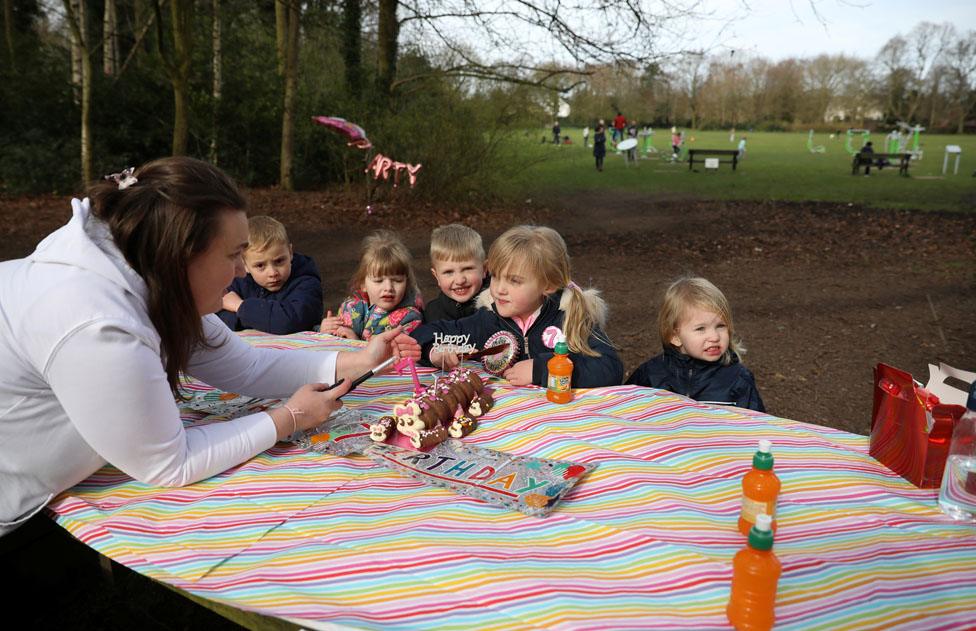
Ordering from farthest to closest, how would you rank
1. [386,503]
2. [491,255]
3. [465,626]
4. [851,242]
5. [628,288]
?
1. [851,242]
2. [628,288]
3. [491,255]
4. [386,503]
5. [465,626]

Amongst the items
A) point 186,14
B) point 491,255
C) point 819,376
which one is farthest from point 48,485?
point 186,14

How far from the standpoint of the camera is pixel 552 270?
9.29 feet

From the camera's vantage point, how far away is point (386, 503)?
5.63 ft

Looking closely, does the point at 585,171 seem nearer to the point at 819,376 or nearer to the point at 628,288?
the point at 628,288

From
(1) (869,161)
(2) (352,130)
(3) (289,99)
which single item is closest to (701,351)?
(2) (352,130)

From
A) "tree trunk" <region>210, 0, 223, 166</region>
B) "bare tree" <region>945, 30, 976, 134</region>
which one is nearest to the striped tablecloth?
"tree trunk" <region>210, 0, 223, 166</region>

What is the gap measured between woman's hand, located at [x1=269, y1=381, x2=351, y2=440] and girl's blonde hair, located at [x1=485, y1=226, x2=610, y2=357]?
1.05 m

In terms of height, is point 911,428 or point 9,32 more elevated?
point 9,32

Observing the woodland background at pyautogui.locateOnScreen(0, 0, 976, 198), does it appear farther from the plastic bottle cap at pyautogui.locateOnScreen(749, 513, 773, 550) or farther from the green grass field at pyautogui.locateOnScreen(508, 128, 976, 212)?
the plastic bottle cap at pyautogui.locateOnScreen(749, 513, 773, 550)

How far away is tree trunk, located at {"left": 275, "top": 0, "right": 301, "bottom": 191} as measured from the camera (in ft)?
40.2

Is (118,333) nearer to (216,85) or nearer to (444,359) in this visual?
(444,359)

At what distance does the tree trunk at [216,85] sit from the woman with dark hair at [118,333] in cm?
1282

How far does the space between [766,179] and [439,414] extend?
21152mm

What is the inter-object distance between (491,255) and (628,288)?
16.9 feet
